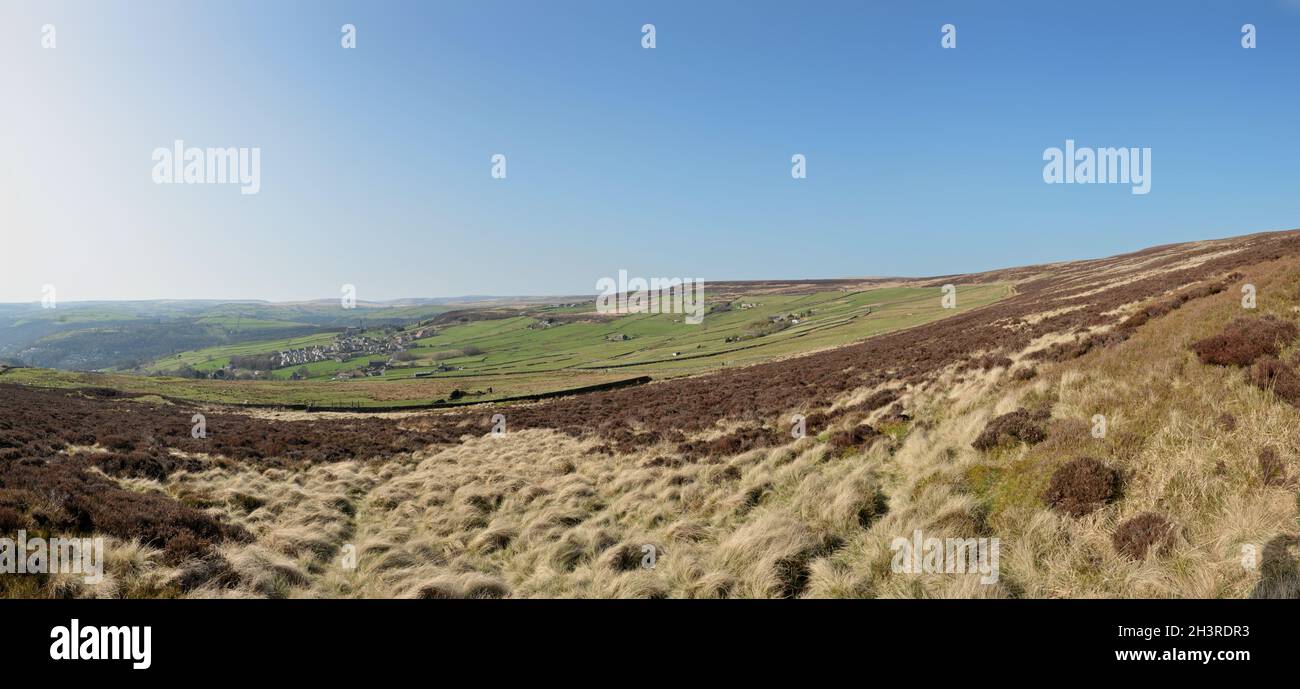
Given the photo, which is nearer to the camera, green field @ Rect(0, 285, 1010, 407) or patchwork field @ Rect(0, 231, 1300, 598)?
patchwork field @ Rect(0, 231, 1300, 598)

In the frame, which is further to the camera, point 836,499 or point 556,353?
point 556,353

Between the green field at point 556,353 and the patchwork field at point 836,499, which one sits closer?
the patchwork field at point 836,499

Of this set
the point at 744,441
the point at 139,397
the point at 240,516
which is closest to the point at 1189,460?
the point at 744,441

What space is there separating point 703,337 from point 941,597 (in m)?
110

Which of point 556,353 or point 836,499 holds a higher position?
point 836,499
